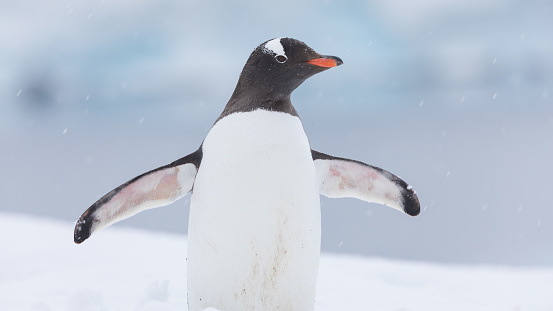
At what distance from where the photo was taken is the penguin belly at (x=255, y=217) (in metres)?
2.30

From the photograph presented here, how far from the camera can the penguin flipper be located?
9.14ft

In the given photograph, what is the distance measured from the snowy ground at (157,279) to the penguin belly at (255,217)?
0.72 m

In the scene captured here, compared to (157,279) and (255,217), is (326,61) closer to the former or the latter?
(255,217)

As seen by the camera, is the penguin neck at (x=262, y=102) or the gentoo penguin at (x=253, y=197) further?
the penguin neck at (x=262, y=102)

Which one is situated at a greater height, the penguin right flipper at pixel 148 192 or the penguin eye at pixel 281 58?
the penguin eye at pixel 281 58

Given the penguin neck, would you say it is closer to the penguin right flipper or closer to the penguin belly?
the penguin belly

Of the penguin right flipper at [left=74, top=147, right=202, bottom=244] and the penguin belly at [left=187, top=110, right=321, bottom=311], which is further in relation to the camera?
the penguin right flipper at [left=74, top=147, right=202, bottom=244]

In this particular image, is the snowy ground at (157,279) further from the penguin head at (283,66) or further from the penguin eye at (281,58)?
the penguin eye at (281,58)

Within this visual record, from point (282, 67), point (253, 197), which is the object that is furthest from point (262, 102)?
point (253, 197)

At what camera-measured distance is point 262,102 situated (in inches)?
96.3

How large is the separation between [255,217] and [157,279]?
1.86m

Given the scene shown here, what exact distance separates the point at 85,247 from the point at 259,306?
291cm

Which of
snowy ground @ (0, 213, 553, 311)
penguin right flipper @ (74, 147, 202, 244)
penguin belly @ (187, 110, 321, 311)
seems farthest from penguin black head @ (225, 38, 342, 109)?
snowy ground @ (0, 213, 553, 311)

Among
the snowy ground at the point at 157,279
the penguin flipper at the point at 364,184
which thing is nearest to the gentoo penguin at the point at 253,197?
the penguin flipper at the point at 364,184
